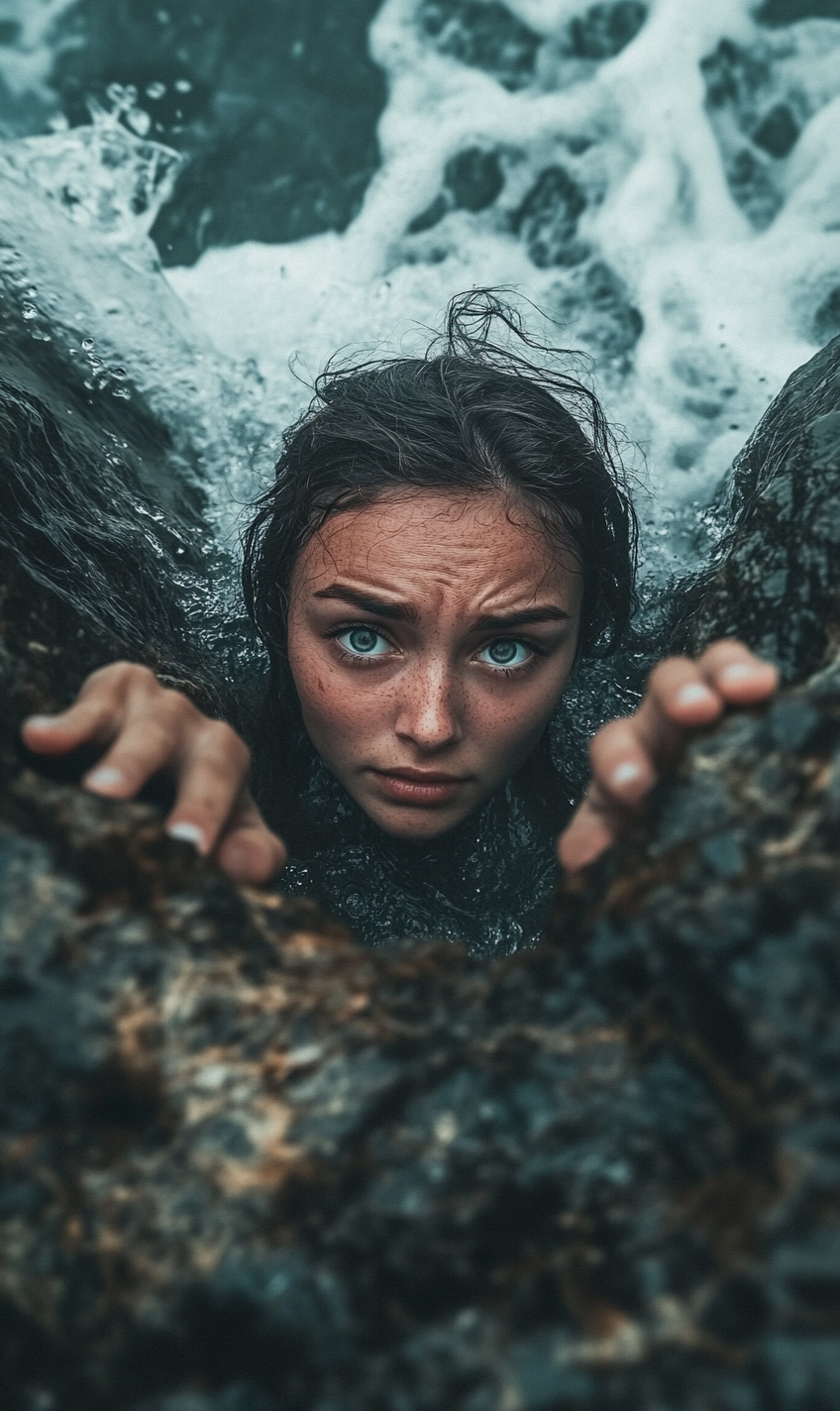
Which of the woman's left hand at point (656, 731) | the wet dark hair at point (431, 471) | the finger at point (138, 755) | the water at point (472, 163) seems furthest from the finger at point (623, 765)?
the water at point (472, 163)

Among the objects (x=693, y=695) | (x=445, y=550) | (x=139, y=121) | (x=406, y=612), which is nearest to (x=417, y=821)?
(x=406, y=612)

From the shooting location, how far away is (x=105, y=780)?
1.47 metres

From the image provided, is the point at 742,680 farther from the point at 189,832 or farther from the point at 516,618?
the point at 516,618

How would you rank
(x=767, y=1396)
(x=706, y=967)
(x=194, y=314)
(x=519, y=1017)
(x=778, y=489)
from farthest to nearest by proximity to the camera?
1. (x=194, y=314)
2. (x=778, y=489)
3. (x=519, y=1017)
4. (x=706, y=967)
5. (x=767, y=1396)

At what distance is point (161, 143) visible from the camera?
225 inches

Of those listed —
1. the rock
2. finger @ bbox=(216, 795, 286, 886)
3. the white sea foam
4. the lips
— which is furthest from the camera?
the white sea foam

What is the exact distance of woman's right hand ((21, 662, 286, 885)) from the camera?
1492 mm

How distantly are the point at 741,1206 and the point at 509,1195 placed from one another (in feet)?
0.75

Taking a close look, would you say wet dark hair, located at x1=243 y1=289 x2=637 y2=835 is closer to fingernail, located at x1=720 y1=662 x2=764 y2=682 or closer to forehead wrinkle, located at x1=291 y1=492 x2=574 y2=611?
forehead wrinkle, located at x1=291 y1=492 x2=574 y2=611

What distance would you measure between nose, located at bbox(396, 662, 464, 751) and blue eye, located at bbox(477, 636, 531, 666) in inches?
4.8

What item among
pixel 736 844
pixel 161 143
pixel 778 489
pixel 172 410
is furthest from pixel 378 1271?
pixel 161 143

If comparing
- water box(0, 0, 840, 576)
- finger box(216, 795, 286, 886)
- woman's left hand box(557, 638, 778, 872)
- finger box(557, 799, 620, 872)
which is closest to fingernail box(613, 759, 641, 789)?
woman's left hand box(557, 638, 778, 872)

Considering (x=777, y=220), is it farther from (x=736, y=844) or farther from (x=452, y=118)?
(x=736, y=844)

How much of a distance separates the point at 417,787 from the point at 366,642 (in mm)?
333
